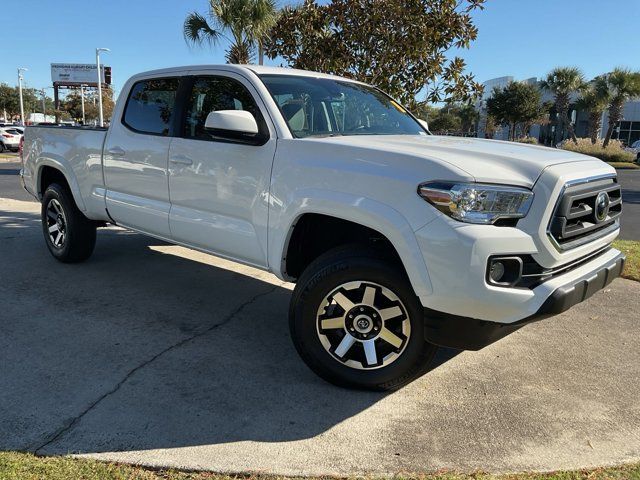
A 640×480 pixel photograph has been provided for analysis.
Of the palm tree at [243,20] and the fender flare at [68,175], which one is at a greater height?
the palm tree at [243,20]

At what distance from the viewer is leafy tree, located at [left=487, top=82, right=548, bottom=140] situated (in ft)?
144

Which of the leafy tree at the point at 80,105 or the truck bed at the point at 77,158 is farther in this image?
the leafy tree at the point at 80,105

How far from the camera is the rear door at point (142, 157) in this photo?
4.37 meters

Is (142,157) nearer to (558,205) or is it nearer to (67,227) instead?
(67,227)

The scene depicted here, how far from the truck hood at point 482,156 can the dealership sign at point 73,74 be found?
78.8 metres

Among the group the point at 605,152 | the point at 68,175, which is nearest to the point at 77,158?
the point at 68,175

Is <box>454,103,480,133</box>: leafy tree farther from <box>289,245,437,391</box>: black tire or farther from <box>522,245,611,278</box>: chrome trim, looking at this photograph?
<box>289,245,437,391</box>: black tire

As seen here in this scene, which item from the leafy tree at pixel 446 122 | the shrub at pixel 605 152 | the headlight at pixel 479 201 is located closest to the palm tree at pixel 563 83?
the shrub at pixel 605 152

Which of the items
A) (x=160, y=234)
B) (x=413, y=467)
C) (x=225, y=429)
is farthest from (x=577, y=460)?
(x=160, y=234)

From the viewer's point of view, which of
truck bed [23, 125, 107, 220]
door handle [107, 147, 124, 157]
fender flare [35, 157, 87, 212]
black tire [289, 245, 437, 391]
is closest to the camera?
black tire [289, 245, 437, 391]

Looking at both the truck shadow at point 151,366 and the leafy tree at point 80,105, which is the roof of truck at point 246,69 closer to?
the truck shadow at point 151,366

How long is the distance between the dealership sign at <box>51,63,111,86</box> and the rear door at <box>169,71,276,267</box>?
77.4m

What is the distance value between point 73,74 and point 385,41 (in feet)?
254

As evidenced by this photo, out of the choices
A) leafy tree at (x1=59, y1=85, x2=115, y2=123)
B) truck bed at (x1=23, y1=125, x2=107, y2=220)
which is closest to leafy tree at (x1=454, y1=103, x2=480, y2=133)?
leafy tree at (x1=59, y1=85, x2=115, y2=123)
